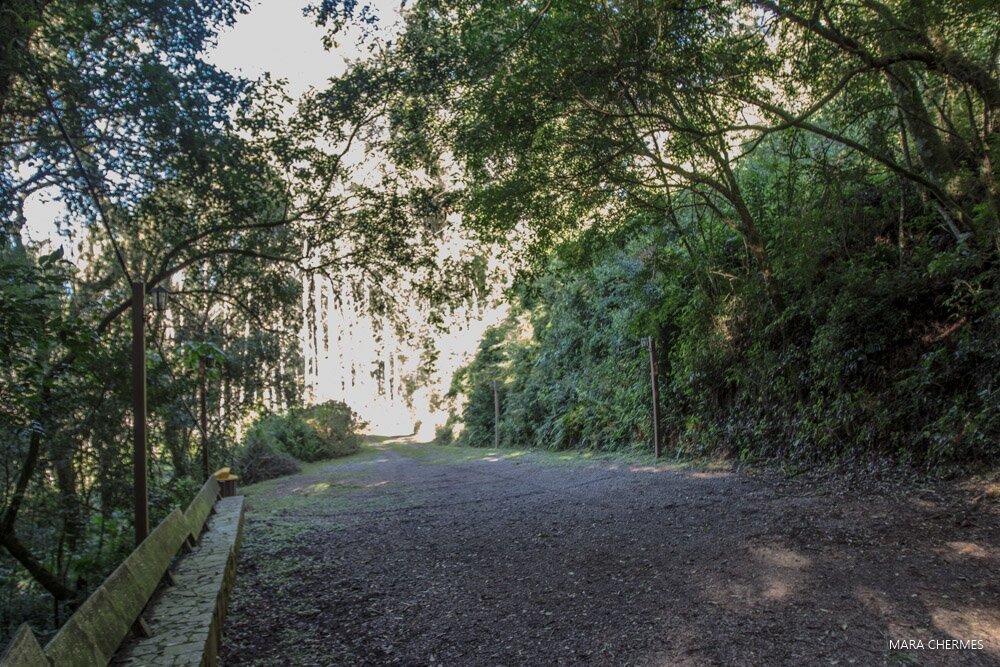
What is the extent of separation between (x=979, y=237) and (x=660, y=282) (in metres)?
6.55

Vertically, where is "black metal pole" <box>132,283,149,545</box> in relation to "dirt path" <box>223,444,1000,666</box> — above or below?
above

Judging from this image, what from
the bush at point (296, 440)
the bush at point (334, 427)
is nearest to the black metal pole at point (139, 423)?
the bush at point (296, 440)

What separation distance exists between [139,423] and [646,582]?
481 cm

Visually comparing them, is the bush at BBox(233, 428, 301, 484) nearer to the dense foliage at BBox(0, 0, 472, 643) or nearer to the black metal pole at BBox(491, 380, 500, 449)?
the black metal pole at BBox(491, 380, 500, 449)

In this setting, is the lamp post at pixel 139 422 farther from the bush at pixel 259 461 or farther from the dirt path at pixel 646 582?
the bush at pixel 259 461

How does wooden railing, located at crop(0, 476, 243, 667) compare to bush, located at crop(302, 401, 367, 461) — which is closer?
wooden railing, located at crop(0, 476, 243, 667)

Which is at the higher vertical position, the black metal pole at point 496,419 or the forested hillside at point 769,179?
the forested hillside at point 769,179

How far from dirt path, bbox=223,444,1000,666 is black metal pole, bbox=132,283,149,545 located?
111 cm

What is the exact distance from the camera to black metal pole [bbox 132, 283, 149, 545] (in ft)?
19.1

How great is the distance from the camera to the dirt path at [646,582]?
361 centimetres

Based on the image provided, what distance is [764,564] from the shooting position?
4871 millimetres

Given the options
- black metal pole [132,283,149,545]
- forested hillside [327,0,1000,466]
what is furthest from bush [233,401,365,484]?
black metal pole [132,283,149,545]

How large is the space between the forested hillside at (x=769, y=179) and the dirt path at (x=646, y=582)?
5.74ft

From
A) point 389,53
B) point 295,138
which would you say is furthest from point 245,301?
point 389,53
